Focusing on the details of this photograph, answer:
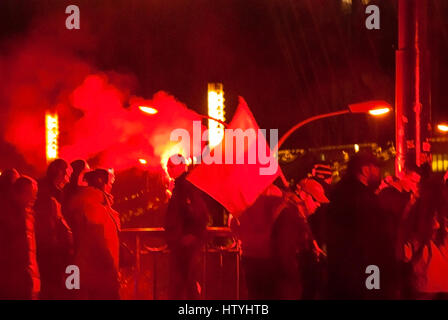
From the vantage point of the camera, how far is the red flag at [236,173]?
6586 mm

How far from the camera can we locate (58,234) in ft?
20.7

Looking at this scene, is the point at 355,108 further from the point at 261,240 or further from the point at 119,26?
the point at 119,26

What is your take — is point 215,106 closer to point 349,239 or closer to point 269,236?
point 269,236

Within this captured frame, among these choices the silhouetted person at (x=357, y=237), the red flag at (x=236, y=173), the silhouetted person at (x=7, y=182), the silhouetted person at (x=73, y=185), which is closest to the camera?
the silhouetted person at (x=357, y=237)

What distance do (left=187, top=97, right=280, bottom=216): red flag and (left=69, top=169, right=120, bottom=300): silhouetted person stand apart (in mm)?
1000


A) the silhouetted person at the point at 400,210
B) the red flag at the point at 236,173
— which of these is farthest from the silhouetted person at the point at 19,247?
the silhouetted person at the point at 400,210

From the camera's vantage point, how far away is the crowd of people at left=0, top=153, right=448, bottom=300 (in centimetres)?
→ 568

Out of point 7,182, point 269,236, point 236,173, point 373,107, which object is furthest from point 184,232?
point 373,107

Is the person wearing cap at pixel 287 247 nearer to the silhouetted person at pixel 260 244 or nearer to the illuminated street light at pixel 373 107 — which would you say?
the silhouetted person at pixel 260 244

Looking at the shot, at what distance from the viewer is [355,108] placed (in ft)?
31.5

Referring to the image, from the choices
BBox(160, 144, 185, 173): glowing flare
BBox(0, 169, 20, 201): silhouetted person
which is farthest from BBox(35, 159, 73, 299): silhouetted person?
BBox(160, 144, 185, 173): glowing flare

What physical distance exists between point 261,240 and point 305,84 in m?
17.3

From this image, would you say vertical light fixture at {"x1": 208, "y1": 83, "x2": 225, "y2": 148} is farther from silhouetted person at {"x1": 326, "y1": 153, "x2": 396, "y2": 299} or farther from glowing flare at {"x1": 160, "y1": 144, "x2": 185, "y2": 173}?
silhouetted person at {"x1": 326, "y1": 153, "x2": 396, "y2": 299}
